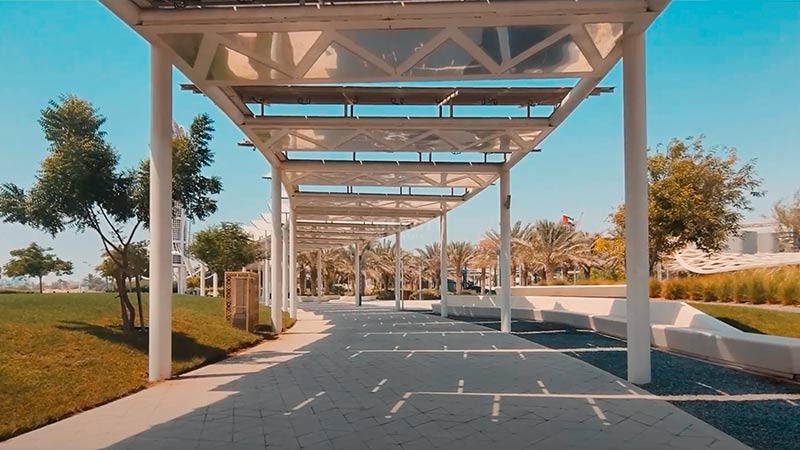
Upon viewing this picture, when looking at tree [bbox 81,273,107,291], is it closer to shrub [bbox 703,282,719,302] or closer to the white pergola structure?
the white pergola structure

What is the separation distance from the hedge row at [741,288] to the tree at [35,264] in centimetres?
2310

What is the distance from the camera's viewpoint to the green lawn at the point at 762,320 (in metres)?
15.0

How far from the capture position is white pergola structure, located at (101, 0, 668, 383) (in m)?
Result: 9.38

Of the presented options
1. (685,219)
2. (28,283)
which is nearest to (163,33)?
(685,219)

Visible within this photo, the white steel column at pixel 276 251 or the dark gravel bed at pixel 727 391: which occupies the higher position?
the white steel column at pixel 276 251

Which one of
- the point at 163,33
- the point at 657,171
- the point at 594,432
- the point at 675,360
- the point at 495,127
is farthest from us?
the point at 657,171

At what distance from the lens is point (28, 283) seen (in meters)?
27.4

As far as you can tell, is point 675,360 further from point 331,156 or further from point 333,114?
point 331,156

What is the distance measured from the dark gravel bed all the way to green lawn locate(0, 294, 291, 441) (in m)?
7.43

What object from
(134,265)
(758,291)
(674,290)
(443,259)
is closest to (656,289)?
(674,290)

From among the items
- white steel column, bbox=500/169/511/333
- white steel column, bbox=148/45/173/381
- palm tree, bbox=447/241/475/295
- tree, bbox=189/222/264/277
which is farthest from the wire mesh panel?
palm tree, bbox=447/241/475/295

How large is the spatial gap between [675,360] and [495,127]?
6.45 meters

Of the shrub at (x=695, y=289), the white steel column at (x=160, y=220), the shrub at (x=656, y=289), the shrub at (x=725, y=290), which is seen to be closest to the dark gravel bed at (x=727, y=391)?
the white steel column at (x=160, y=220)

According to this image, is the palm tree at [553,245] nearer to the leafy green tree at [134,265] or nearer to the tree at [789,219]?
the tree at [789,219]
